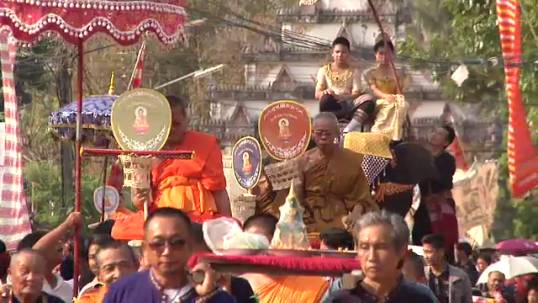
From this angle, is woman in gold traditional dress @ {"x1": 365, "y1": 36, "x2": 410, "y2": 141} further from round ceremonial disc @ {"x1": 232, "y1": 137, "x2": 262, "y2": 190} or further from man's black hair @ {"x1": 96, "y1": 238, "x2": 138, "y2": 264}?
man's black hair @ {"x1": 96, "y1": 238, "x2": 138, "y2": 264}

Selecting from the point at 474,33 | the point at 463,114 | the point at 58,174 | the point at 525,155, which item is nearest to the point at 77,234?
the point at 525,155

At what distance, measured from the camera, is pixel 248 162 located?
46.7 ft

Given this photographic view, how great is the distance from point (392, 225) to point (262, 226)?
98.4 inches

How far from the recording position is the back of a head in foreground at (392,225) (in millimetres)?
8442

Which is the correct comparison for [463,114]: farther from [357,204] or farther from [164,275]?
[164,275]

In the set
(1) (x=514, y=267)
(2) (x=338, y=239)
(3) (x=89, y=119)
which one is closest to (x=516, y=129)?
(1) (x=514, y=267)

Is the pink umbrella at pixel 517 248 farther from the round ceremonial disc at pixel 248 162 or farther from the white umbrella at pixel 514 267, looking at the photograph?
the round ceremonial disc at pixel 248 162

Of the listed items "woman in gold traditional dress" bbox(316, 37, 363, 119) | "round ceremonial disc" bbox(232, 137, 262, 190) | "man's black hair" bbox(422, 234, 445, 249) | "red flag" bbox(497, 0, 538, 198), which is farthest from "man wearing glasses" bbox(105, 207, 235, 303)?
"red flag" bbox(497, 0, 538, 198)

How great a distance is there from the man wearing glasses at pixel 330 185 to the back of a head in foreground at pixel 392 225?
4575 mm

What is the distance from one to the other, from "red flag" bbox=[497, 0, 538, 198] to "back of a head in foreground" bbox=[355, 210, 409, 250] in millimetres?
9665

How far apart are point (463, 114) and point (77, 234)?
1692 inches

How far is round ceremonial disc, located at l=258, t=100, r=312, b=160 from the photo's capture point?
547 inches

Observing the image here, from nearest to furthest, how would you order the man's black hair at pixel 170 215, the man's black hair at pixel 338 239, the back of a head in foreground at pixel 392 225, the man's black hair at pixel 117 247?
the man's black hair at pixel 170 215 → the back of a head in foreground at pixel 392 225 → the man's black hair at pixel 117 247 → the man's black hair at pixel 338 239

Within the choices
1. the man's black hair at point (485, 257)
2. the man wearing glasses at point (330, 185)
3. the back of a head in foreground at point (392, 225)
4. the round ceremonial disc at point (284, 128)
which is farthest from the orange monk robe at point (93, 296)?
the man's black hair at point (485, 257)
